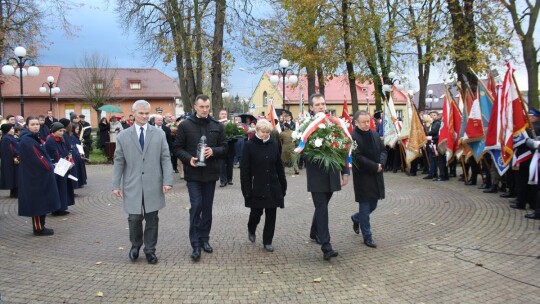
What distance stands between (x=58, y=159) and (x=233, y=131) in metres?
6.39

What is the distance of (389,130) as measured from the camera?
50.2 feet

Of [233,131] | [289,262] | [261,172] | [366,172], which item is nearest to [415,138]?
[233,131]

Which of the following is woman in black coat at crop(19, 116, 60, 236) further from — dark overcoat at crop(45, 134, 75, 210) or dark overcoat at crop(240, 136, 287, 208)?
dark overcoat at crop(240, 136, 287, 208)

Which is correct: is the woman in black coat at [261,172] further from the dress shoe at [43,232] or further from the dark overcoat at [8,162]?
the dark overcoat at [8,162]

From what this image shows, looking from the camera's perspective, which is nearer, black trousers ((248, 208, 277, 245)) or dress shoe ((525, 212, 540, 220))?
black trousers ((248, 208, 277, 245))

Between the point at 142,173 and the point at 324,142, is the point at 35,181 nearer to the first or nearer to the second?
the point at 142,173

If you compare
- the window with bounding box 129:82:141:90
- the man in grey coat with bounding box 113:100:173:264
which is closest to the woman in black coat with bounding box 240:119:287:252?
the man in grey coat with bounding box 113:100:173:264

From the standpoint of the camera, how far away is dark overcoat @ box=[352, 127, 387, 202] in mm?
6289

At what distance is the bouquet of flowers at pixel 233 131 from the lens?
14062 millimetres

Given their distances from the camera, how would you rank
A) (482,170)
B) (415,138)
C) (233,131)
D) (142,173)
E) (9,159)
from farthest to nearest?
(233,131), (415,138), (482,170), (9,159), (142,173)

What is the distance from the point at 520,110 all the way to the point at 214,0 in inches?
588

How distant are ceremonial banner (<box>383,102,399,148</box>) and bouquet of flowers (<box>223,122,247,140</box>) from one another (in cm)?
489

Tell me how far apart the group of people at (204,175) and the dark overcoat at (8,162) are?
6625mm

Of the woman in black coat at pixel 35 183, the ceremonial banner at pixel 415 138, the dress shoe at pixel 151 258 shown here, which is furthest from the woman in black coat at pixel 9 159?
the ceremonial banner at pixel 415 138
